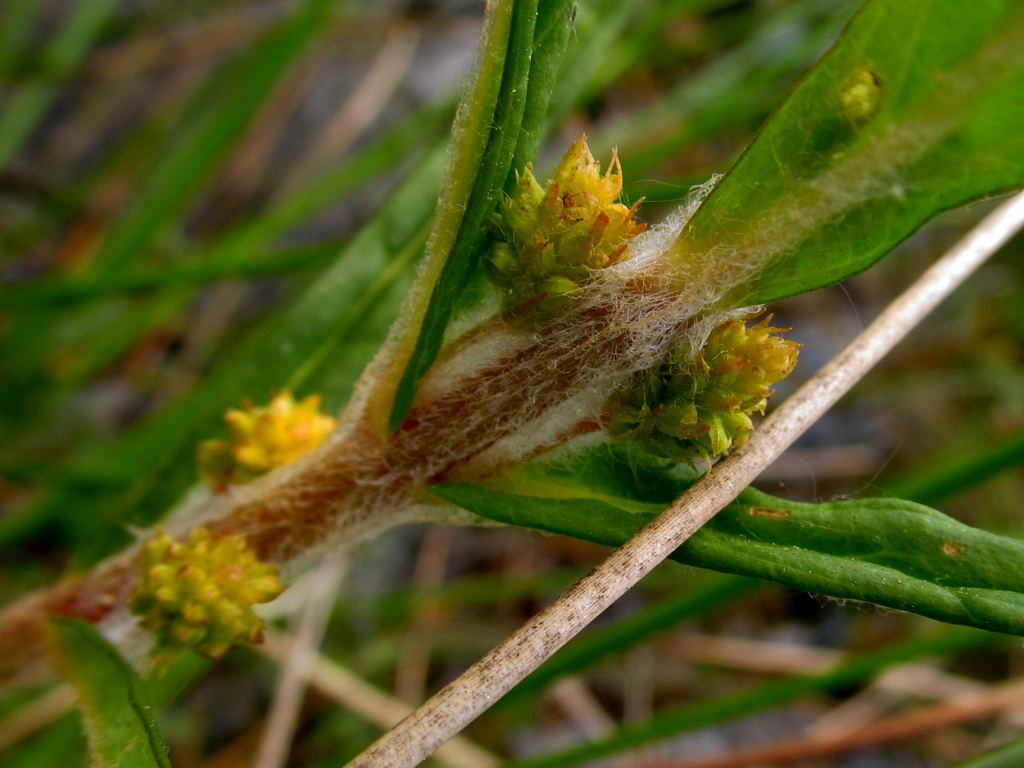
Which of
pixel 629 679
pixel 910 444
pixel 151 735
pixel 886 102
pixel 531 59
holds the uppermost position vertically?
pixel 531 59

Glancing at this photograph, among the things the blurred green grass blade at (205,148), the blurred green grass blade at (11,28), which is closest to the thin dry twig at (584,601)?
the blurred green grass blade at (205,148)

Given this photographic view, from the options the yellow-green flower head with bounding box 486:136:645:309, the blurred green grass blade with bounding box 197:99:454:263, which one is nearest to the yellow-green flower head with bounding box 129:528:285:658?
the yellow-green flower head with bounding box 486:136:645:309

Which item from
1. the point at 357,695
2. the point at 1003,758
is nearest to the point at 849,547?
the point at 1003,758

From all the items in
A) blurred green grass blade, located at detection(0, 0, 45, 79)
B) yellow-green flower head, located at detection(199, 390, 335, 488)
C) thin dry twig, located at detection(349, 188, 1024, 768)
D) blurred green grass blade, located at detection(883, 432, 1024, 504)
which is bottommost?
blurred green grass blade, located at detection(883, 432, 1024, 504)

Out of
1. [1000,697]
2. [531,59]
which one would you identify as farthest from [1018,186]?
[1000,697]

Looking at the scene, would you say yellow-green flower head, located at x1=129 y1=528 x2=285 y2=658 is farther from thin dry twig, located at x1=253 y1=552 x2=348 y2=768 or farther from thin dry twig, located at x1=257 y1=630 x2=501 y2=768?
thin dry twig, located at x1=257 y1=630 x2=501 y2=768

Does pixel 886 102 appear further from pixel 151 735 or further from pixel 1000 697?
pixel 1000 697
